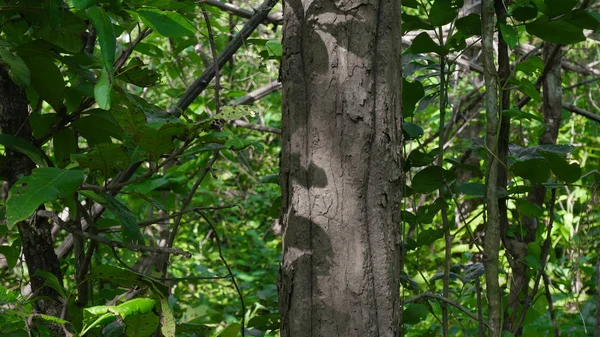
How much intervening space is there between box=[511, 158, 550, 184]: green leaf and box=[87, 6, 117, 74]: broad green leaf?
45.4 inches

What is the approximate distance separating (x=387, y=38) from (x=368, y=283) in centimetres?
48

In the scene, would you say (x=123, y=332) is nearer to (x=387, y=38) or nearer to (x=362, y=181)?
(x=362, y=181)

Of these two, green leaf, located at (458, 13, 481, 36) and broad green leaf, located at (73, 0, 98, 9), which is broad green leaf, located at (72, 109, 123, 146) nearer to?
broad green leaf, located at (73, 0, 98, 9)

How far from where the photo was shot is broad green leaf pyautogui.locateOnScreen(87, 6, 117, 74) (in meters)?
1.09

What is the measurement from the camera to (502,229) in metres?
2.02

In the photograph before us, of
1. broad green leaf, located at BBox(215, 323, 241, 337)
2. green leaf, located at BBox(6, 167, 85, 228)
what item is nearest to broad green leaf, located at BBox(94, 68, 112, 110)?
green leaf, located at BBox(6, 167, 85, 228)

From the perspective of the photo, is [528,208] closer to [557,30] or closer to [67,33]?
[557,30]

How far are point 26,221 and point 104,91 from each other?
0.59 meters

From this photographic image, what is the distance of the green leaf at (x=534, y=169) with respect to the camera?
1797 millimetres

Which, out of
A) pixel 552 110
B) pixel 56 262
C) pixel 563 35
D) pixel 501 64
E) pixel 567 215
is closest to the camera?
pixel 56 262

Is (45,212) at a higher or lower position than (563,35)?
lower

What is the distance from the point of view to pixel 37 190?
117 centimetres

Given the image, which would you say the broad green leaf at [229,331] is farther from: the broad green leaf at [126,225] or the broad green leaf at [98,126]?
the broad green leaf at [98,126]

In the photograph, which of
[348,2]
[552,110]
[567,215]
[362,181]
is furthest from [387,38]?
[567,215]
